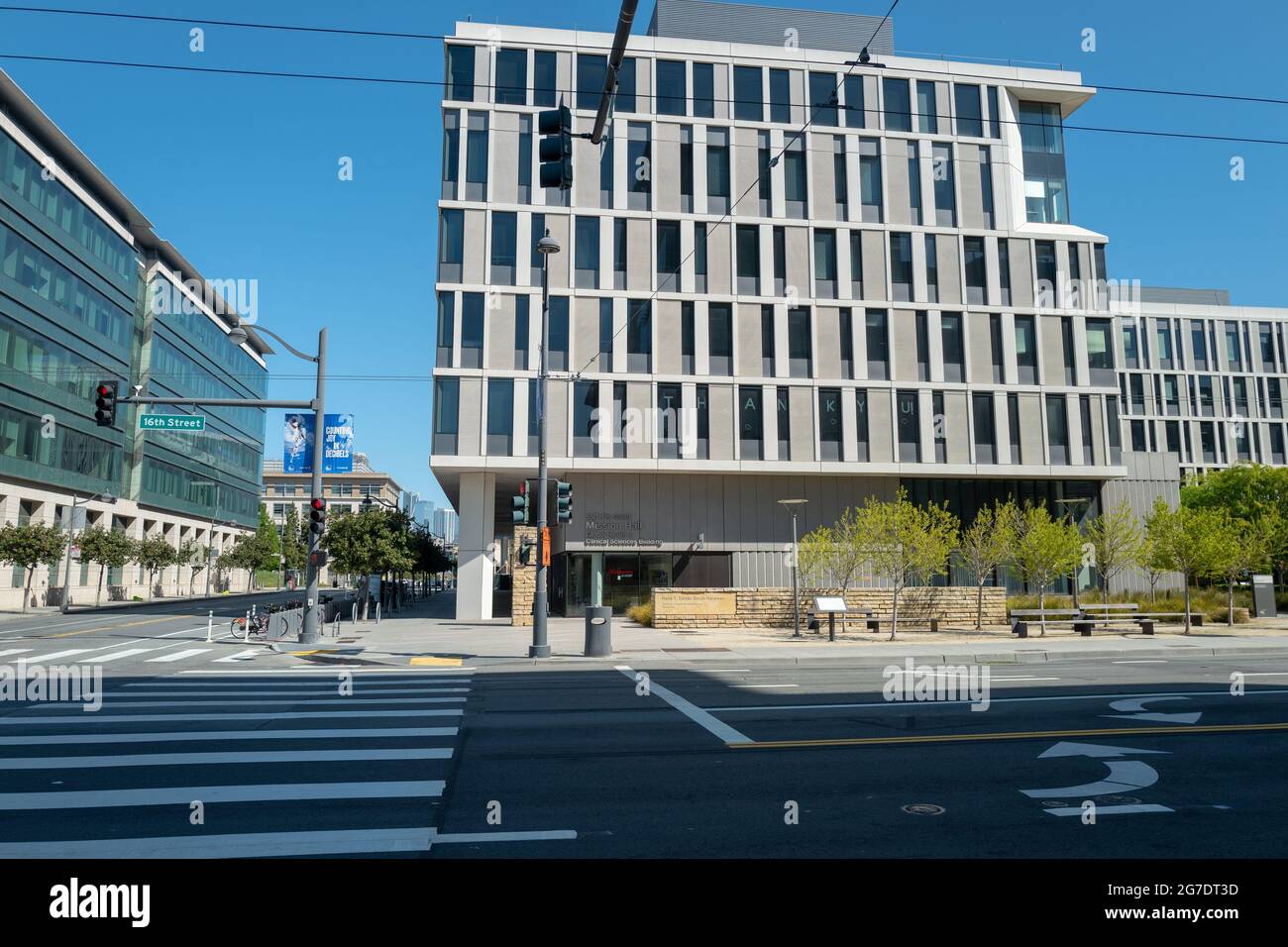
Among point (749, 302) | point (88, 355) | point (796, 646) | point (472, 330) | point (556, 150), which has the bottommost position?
point (796, 646)

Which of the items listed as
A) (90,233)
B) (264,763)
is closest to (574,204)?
(264,763)

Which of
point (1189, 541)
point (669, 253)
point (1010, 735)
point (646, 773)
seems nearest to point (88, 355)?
point (669, 253)

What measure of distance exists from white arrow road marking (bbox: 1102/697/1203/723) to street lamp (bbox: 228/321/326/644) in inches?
757

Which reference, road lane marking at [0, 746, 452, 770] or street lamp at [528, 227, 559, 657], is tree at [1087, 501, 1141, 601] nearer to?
street lamp at [528, 227, 559, 657]

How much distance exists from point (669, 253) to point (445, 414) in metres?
12.6

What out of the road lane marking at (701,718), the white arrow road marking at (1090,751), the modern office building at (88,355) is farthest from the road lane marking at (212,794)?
the modern office building at (88,355)

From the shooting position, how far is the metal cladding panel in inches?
1598

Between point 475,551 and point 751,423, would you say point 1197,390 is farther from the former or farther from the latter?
point 475,551

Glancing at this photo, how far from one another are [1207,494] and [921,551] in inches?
1605

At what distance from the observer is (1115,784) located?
750cm

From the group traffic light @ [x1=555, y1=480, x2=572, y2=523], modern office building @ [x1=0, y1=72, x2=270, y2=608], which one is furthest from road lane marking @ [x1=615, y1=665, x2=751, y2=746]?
modern office building @ [x1=0, y1=72, x2=270, y2=608]

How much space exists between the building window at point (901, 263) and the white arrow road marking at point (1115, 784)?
3440 centimetres

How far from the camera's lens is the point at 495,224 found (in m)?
37.2
